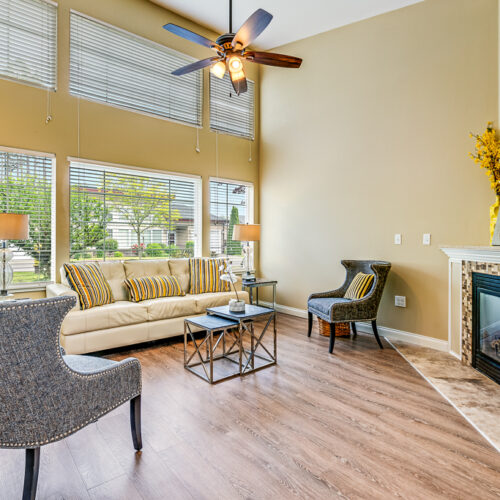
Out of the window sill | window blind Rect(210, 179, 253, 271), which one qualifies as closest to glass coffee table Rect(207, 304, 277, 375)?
the window sill

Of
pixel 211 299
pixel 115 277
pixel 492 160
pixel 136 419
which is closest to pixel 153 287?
pixel 115 277

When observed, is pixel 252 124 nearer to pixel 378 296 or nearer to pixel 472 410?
pixel 378 296

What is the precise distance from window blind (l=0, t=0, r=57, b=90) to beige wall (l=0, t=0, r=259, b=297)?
9cm

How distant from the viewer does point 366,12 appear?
4309 millimetres

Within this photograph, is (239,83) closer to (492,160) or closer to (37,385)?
(492,160)

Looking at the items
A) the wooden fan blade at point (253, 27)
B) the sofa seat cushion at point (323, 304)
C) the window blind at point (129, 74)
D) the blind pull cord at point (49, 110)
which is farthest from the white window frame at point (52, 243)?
the sofa seat cushion at point (323, 304)

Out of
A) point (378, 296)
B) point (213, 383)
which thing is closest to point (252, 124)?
point (378, 296)

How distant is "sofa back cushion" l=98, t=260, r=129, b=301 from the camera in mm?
4062

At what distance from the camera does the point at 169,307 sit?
3977 millimetres

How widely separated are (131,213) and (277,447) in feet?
11.7

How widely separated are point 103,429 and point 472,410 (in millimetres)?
2576

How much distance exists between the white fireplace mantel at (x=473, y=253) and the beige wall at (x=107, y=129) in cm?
332

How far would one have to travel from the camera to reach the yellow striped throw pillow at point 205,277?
4.61 metres

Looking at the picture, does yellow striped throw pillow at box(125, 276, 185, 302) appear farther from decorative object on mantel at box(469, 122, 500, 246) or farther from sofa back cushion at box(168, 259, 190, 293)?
decorative object on mantel at box(469, 122, 500, 246)
